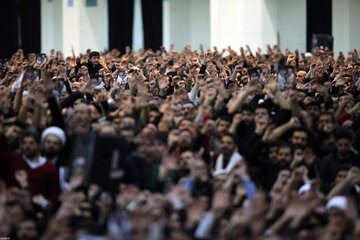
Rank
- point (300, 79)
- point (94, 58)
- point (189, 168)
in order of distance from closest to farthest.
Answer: point (189, 168) < point (300, 79) < point (94, 58)

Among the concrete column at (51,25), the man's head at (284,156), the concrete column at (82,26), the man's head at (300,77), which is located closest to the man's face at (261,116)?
the man's head at (284,156)

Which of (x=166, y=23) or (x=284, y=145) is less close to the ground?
(x=166, y=23)

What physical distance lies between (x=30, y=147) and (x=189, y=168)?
1.51 meters

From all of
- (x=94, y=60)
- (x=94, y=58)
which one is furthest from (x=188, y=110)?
(x=94, y=58)

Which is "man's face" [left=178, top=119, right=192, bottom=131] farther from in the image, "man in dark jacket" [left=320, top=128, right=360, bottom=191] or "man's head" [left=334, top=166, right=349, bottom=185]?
"man's head" [left=334, top=166, right=349, bottom=185]

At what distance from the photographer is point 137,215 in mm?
6117

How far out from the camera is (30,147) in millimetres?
8469

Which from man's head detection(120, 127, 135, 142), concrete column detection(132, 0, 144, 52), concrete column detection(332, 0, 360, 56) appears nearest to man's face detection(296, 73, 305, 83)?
man's head detection(120, 127, 135, 142)

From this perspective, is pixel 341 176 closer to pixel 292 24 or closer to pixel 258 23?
pixel 258 23

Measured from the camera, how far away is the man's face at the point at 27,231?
683 cm

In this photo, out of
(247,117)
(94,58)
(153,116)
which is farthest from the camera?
(94,58)

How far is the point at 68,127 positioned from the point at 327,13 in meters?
21.0

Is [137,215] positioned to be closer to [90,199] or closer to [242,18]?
[90,199]

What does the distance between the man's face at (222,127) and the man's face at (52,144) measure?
5.56ft
